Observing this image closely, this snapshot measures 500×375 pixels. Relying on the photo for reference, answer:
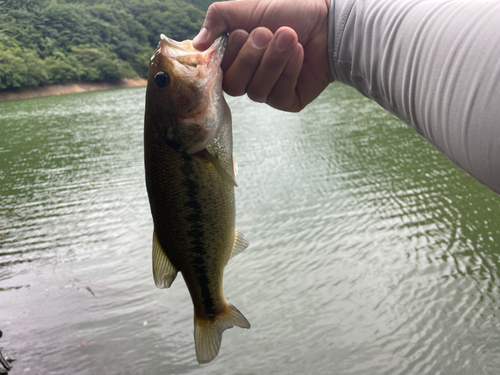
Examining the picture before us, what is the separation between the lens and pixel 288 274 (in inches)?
299

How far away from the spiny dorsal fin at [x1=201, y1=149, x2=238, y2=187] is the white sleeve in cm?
71

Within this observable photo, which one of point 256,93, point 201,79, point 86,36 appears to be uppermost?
point 201,79

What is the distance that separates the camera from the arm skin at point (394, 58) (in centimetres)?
84

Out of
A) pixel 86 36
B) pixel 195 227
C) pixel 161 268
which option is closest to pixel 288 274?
pixel 161 268

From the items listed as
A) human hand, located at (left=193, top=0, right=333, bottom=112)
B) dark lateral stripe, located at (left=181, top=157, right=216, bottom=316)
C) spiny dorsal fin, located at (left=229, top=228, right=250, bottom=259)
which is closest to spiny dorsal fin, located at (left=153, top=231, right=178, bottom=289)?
dark lateral stripe, located at (left=181, top=157, right=216, bottom=316)

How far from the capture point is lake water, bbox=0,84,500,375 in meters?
5.74

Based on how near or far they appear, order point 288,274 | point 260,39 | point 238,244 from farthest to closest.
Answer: point 288,274 < point 238,244 < point 260,39

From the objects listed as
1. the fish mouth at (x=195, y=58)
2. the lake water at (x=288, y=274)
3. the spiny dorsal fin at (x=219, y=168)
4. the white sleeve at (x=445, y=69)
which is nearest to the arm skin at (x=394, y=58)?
the white sleeve at (x=445, y=69)

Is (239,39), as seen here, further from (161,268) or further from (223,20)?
(161,268)

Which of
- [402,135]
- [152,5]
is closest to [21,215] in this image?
[402,135]

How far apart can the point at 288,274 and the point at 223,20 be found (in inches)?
251

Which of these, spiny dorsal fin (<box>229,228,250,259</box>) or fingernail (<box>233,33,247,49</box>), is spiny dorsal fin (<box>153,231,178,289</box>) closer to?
spiny dorsal fin (<box>229,228,250,259</box>)

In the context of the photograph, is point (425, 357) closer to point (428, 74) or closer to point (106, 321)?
point (106, 321)

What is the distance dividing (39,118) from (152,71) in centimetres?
3084
